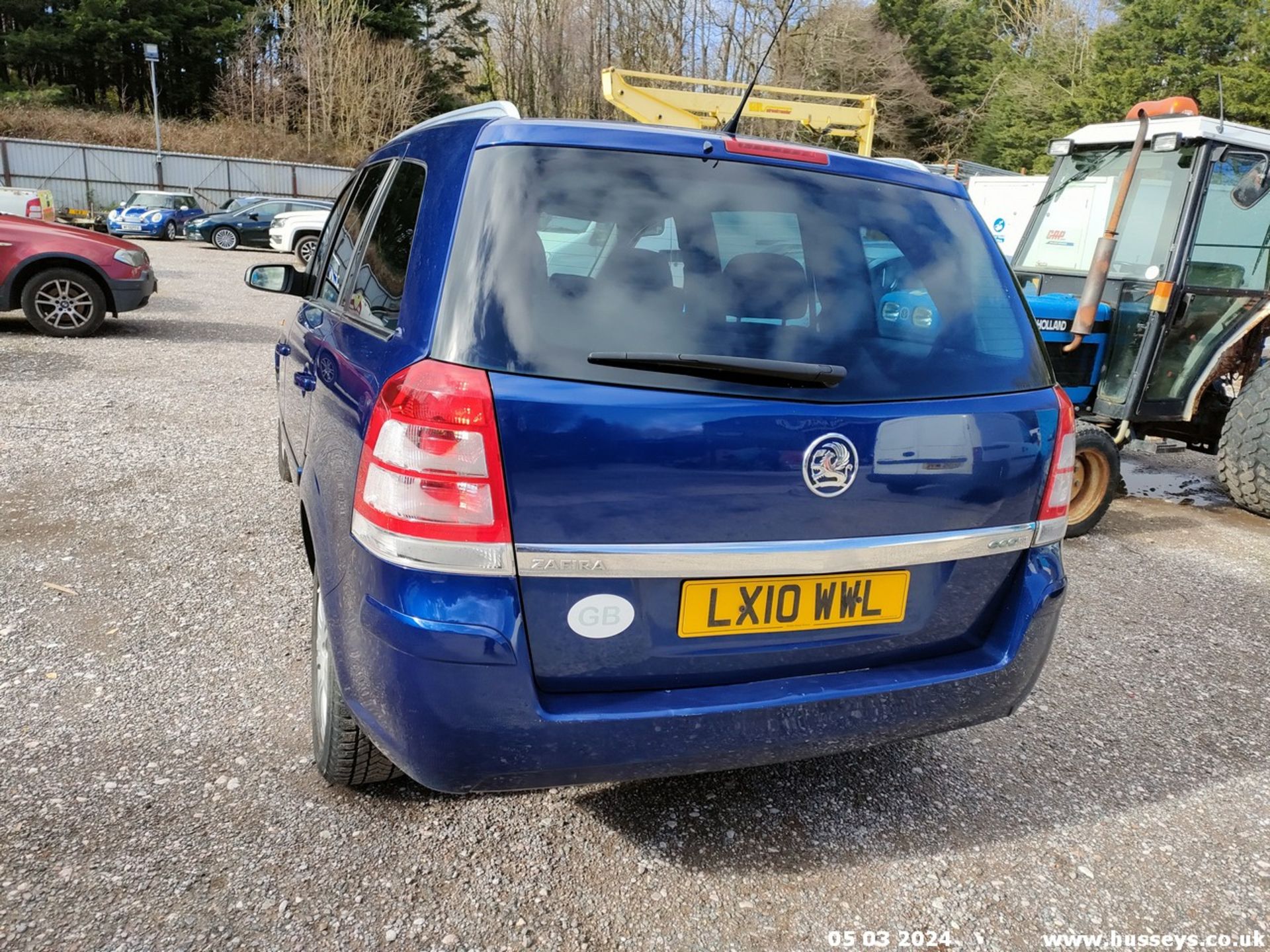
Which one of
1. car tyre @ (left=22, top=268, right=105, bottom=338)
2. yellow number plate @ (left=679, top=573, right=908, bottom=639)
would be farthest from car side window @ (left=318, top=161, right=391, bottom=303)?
car tyre @ (left=22, top=268, right=105, bottom=338)

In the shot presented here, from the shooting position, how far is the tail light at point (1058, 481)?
2254mm

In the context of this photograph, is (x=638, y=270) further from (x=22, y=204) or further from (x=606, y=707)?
(x=22, y=204)

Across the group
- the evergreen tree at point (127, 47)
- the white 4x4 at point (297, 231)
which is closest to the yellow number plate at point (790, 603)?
the white 4x4 at point (297, 231)

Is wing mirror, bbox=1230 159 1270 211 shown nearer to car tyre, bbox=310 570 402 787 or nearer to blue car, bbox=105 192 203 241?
car tyre, bbox=310 570 402 787

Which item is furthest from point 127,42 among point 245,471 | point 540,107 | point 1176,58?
point 245,471

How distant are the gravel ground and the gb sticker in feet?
2.42

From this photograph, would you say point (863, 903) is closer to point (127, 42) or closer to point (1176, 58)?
point (1176, 58)

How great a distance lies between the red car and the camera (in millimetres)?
8953

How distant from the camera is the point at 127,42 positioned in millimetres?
42375

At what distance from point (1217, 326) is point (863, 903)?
514 centimetres

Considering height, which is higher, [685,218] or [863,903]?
[685,218]

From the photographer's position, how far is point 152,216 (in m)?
24.8

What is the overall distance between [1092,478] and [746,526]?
4.17 metres

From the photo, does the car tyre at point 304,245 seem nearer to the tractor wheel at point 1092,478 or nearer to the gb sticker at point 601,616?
the tractor wheel at point 1092,478
